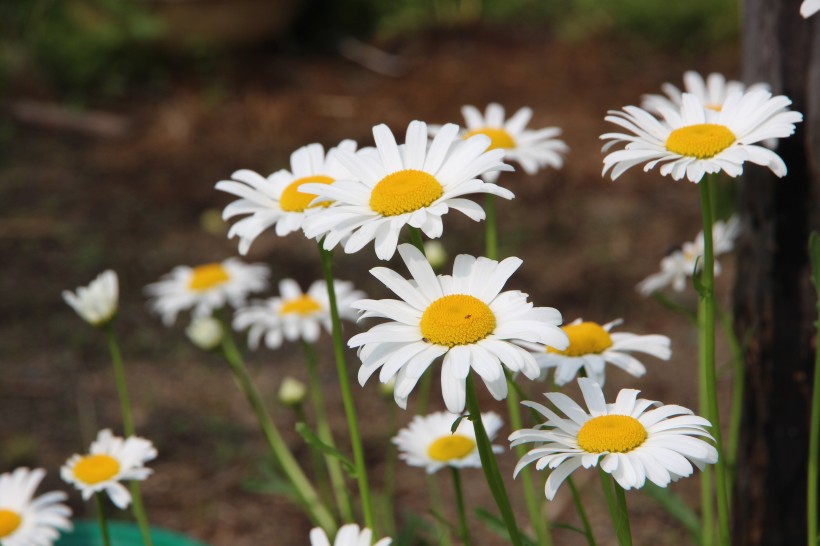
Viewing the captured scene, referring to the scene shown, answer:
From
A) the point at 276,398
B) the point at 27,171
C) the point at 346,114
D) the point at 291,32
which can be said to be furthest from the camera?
the point at 291,32

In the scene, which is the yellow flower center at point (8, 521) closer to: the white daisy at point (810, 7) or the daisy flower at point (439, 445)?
the daisy flower at point (439, 445)

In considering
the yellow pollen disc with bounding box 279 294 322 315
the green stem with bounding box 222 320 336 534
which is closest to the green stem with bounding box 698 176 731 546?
the green stem with bounding box 222 320 336 534

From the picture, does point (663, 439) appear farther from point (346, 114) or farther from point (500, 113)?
point (346, 114)

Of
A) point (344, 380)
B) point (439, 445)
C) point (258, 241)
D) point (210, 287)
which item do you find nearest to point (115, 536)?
point (210, 287)

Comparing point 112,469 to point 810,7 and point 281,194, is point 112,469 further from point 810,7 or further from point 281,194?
point 810,7

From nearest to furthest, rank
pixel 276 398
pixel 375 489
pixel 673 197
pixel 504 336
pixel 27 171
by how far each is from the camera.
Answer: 1. pixel 504 336
2. pixel 375 489
3. pixel 276 398
4. pixel 673 197
5. pixel 27 171

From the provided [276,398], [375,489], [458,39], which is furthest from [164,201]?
[458,39]

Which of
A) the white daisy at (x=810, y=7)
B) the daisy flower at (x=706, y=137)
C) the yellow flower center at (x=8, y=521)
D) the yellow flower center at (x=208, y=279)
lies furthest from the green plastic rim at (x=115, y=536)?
the white daisy at (x=810, y=7)
